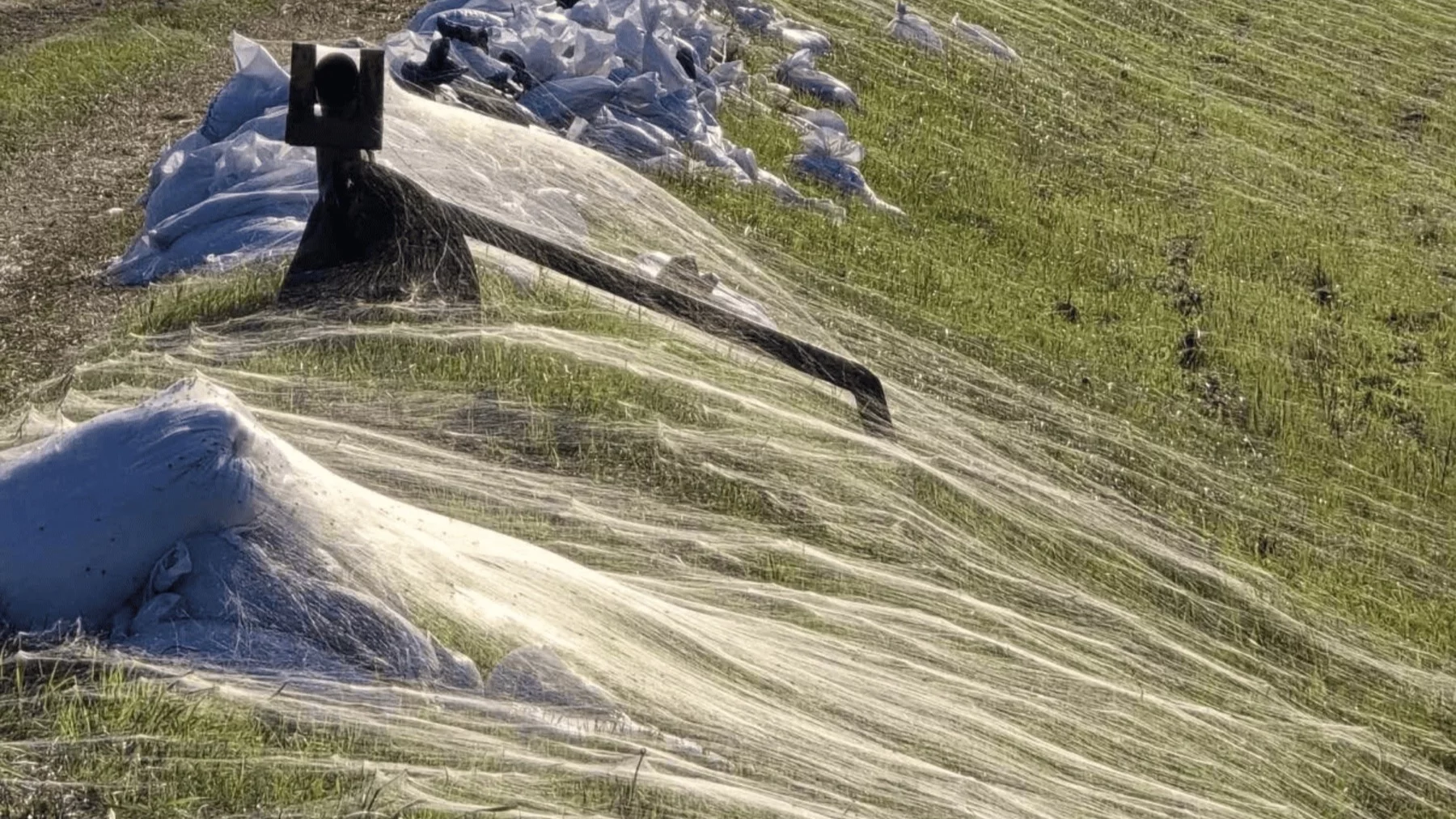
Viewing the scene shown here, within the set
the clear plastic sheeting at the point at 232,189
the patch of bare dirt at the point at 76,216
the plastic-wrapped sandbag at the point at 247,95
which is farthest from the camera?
the plastic-wrapped sandbag at the point at 247,95

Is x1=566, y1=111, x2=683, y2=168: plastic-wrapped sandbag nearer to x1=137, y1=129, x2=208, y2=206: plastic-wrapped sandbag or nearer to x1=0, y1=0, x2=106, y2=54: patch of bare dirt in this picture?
x1=137, y1=129, x2=208, y2=206: plastic-wrapped sandbag

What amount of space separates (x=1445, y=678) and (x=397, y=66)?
6.58 m

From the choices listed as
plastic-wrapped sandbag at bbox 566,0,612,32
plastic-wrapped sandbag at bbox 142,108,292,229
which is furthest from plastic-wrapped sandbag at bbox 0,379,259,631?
plastic-wrapped sandbag at bbox 566,0,612,32

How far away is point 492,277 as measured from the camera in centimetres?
769

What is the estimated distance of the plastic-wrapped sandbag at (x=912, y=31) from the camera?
623 inches

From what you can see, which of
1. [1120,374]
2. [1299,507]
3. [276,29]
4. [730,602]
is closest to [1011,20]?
[276,29]

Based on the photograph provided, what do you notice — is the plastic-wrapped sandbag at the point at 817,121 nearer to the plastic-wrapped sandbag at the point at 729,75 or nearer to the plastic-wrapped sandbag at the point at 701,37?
the plastic-wrapped sandbag at the point at 729,75

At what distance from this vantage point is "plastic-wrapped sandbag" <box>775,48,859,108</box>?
13.6m

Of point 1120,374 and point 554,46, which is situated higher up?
point 554,46

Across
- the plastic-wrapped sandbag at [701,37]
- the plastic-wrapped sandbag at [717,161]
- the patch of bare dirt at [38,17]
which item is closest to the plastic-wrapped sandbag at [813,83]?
the plastic-wrapped sandbag at [701,37]

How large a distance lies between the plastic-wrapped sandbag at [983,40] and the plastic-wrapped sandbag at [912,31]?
54 centimetres

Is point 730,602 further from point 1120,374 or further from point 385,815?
point 1120,374

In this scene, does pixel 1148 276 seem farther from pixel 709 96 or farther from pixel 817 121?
pixel 709 96

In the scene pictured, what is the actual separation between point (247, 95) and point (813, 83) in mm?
5489
